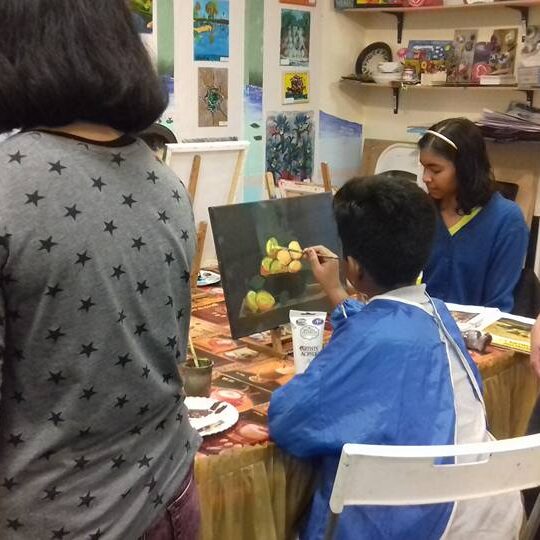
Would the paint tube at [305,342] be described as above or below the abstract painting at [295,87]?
below

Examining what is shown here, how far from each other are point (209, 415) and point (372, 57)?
8.97 feet

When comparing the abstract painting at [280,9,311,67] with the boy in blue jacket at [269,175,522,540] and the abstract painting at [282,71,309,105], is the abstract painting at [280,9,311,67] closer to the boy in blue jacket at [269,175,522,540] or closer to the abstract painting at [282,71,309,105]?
the abstract painting at [282,71,309,105]

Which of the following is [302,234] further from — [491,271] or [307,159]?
[307,159]

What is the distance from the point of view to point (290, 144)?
359 cm

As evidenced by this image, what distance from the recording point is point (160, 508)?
92cm

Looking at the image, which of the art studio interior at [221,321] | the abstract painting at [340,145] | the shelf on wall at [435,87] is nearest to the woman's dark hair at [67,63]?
the art studio interior at [221,321]

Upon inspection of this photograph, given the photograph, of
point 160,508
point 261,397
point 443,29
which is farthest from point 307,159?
point 160,508

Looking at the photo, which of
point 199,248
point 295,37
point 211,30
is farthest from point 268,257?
point 295,37

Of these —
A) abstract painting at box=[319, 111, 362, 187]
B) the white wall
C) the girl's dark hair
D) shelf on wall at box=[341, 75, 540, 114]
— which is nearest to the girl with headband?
the girl's dark hair

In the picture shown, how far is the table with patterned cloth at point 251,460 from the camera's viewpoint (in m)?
1.37

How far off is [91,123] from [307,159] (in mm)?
2938

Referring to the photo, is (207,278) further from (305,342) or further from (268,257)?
(305,342)

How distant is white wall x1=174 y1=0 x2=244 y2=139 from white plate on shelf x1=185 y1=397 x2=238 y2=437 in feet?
5.89

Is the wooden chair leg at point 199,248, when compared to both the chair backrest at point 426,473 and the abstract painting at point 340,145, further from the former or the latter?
the abstract painting at point 340,145
